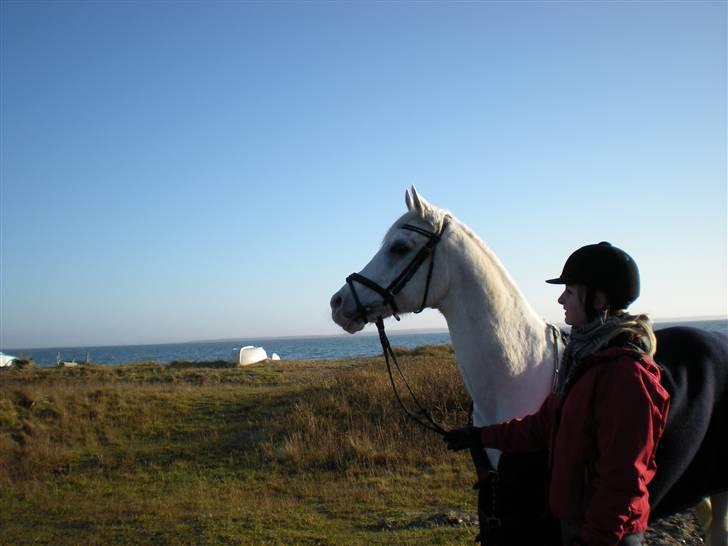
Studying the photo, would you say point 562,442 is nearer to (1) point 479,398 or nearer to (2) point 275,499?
(1) point 479,398

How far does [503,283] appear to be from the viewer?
292cm

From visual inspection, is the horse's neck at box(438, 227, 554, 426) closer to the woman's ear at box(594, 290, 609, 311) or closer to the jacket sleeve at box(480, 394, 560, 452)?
the jacket sleeve at box(480, 394, 560, 452)

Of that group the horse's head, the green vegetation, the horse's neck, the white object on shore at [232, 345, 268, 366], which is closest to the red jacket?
the horse's neck

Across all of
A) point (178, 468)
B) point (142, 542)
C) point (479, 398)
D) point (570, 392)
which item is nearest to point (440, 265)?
point (479, 398)

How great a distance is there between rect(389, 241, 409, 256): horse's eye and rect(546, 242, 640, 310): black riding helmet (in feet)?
3.51

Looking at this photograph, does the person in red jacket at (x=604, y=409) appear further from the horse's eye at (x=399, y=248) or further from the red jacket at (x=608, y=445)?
the horse's eye at (x=399, y=248)

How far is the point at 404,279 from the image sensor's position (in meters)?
2.97

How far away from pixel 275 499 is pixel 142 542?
74.9 inches

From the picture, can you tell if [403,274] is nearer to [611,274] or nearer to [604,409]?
[611,274]

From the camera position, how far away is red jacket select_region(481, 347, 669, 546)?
1712 millimetres

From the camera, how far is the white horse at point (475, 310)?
2.72 meters

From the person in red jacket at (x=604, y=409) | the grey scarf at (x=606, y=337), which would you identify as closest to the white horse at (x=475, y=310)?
the person in red jacket at (x=604, y=409)

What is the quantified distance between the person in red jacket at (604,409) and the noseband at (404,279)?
2.81ft

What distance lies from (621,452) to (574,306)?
0.58 metres
